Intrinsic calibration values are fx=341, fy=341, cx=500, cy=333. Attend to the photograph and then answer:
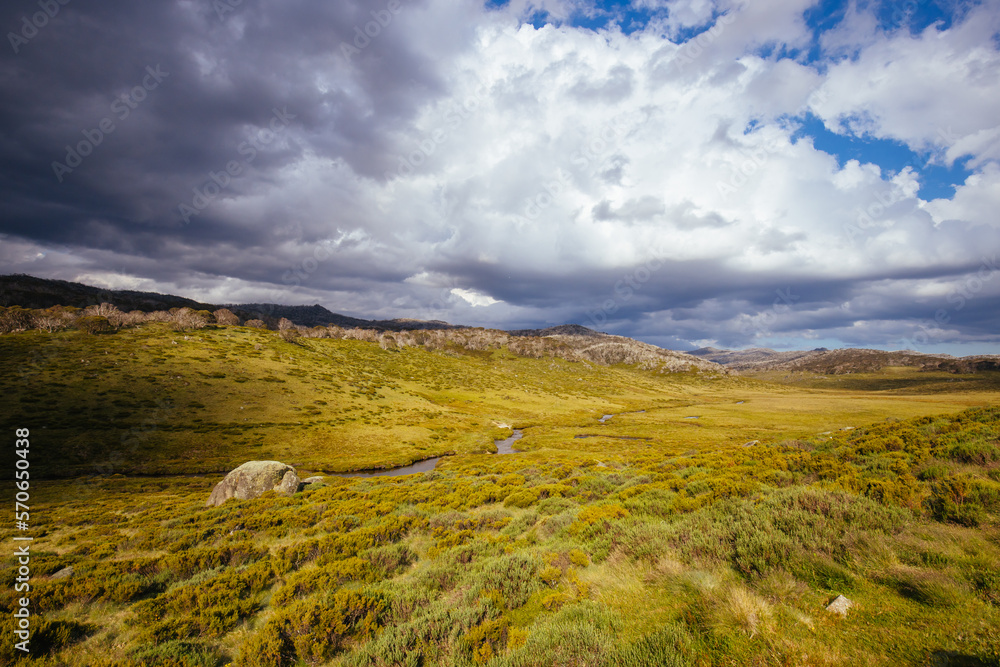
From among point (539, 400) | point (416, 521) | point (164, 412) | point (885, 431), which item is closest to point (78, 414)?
point (164, 412)

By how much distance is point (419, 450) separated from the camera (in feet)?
173

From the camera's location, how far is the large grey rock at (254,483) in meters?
25.8

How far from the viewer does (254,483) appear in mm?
26234

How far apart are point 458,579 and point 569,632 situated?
4.67 meters

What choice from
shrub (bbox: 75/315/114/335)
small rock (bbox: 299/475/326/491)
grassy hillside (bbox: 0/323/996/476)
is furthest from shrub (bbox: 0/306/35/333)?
small rock (bbox: 299/475/326/491)

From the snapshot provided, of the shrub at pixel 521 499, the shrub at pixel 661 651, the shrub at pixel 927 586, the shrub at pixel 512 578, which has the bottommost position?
the shrub at pixel 521 499

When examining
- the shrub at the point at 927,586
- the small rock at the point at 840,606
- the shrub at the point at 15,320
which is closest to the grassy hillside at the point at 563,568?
the shrub at the point at 927,586

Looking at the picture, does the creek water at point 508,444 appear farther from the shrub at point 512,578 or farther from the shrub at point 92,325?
the shrub at point 92,325

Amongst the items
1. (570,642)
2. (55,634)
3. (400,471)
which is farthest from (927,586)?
(400,471)

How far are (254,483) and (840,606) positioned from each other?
32.8 meters

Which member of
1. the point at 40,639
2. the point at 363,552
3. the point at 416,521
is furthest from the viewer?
the point at 416,521

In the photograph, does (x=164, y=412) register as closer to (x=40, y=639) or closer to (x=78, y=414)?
(x=78, y=414)

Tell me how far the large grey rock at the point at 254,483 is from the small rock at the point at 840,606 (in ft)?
99.9

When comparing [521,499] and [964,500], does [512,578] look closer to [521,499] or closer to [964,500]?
[521,499]
